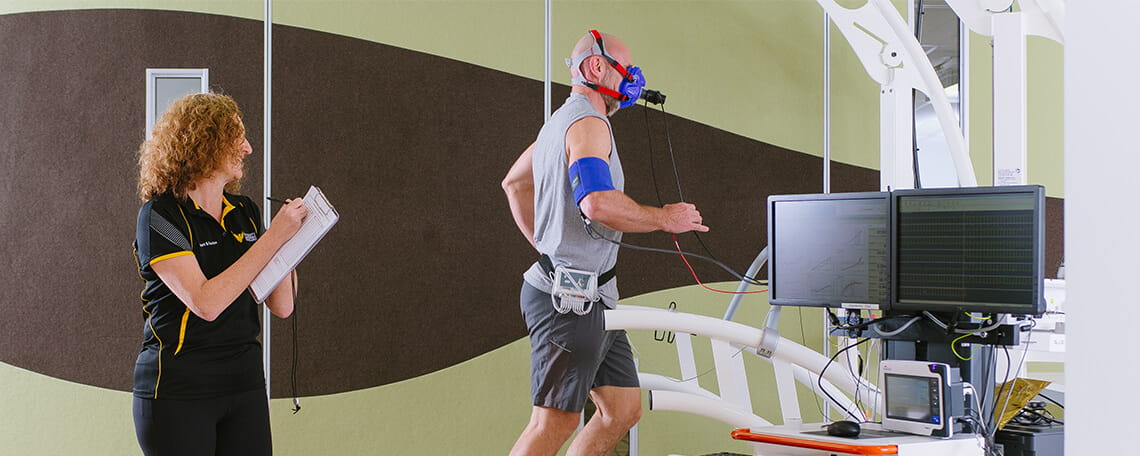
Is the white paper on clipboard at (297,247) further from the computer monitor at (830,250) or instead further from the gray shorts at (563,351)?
the computer monitor at (830,250)

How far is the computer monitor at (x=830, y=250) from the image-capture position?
7.23 ft

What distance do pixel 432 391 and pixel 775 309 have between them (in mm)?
1776

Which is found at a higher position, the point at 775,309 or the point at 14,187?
the point at 14,187

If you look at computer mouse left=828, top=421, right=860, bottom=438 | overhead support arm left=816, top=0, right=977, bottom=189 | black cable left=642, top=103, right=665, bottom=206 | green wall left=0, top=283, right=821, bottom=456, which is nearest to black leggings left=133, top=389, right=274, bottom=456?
computer mouse left=828, top=421, right=860, bottom=438

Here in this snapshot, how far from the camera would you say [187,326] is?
2.03 metres

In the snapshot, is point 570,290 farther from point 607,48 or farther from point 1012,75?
point 1012,75

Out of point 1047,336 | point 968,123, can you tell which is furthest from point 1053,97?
point 1047,336

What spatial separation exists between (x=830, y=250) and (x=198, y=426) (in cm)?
148

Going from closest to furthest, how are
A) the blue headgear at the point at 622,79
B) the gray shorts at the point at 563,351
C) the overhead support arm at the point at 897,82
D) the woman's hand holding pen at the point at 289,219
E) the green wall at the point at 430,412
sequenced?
the woman's hand holding pen at the point at 289,219 → the gray shorts at the point at 563,351 → the blue headgear at the point at 622,79 → the overhead support arm at the point at 897,82 → the green wall at the point at 430,412

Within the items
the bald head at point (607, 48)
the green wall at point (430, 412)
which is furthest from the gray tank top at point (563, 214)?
the green wall at point (430, 412)

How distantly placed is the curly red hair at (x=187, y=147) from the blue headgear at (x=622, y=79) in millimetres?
1040

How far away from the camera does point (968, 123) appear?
4.40m

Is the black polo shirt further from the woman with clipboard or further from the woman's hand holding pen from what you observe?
the woman's hand holding pen

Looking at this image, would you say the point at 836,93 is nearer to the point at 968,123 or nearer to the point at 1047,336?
the point at 968,123
